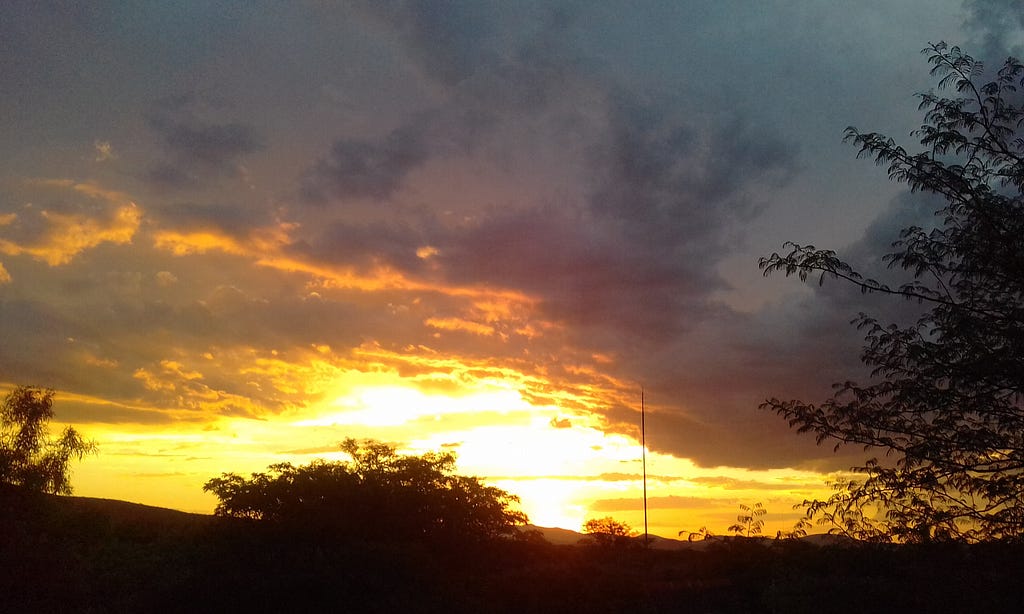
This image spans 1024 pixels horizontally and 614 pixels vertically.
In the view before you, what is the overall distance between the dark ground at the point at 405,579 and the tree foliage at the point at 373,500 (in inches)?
62.4

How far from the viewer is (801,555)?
2755cm

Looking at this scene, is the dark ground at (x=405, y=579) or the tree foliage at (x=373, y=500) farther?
the tree foliage at (x=373, y=500)

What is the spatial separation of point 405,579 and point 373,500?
1252 centimetres

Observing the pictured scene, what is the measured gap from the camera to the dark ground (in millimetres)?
14430

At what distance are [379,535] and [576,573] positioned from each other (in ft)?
37.2

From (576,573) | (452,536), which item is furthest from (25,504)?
(576,573)

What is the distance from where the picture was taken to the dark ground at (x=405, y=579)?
1443cm

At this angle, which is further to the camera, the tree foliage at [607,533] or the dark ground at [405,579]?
the tree foliage at [607,533]

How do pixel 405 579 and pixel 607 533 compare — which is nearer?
pixel 405 579

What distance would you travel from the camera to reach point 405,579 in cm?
2555

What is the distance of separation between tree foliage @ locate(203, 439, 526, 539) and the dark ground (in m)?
1.59

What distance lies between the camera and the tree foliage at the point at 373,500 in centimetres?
3625

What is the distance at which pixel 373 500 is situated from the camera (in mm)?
37625

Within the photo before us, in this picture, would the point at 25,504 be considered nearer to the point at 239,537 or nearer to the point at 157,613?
the point at 239,537
